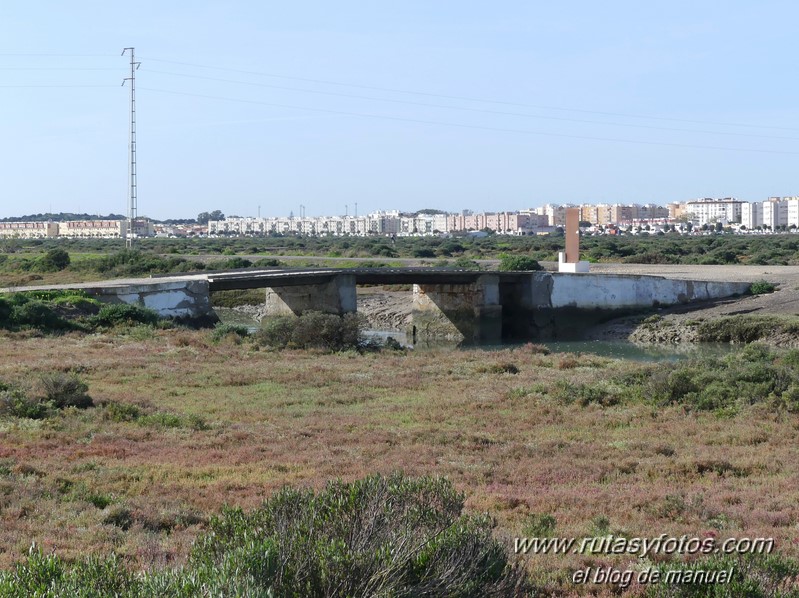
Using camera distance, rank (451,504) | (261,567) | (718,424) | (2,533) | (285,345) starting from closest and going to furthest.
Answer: (261,567) → (451,504) → (2,533) → (718,424) → (285,345)

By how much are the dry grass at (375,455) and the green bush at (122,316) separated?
1057 centimetres

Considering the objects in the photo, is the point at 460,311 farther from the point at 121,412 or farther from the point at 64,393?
the point at 121,412

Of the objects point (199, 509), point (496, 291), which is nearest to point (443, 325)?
point (496, 291)

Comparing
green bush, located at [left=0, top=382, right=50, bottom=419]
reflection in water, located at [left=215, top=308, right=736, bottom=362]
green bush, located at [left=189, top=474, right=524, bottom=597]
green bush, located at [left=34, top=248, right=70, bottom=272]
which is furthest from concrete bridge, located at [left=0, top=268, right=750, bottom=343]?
green bush, located at [left=189, top=474, right=524, bottom=597]

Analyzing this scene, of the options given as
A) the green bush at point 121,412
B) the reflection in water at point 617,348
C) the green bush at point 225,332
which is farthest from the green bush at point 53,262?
the green bush at point 121,412

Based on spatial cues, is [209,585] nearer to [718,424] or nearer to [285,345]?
[718,424]

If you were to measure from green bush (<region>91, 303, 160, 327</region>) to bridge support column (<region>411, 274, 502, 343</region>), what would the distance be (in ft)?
46.8

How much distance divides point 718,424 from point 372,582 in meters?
12.5

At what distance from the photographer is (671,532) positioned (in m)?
9.57

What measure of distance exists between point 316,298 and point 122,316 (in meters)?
11.2

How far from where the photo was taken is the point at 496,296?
46062 mm

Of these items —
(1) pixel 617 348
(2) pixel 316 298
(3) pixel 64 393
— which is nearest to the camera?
(3) pixel 64 393

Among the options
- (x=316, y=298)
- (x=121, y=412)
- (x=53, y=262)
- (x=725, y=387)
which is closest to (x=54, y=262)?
(x=53, y=262)

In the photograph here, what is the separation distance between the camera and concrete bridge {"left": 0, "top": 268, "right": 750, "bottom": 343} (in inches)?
1750
